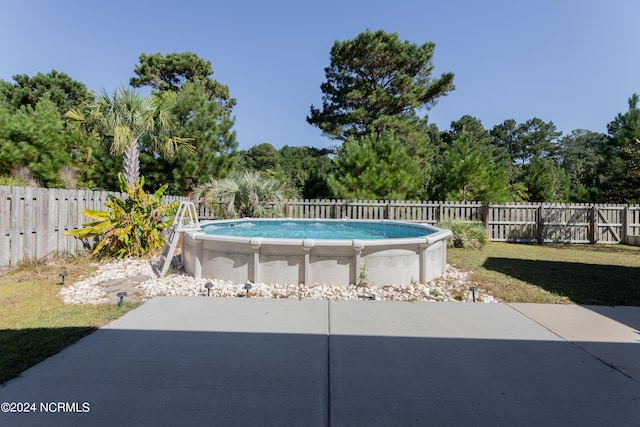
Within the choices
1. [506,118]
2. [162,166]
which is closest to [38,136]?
[162,166]

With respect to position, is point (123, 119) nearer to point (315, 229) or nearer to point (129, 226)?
point (129, 226)

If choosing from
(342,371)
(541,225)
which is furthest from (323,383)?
(541,225)

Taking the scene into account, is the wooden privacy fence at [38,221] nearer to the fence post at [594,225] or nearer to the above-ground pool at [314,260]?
the above-ground pool at [314,260]

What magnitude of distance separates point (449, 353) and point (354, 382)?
0.91 m

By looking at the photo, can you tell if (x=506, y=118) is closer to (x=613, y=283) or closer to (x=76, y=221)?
(x=613, y=283)

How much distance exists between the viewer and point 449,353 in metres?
2.35

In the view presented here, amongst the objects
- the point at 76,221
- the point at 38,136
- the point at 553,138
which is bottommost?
the point at 76,221

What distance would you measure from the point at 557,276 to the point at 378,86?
48.4ft

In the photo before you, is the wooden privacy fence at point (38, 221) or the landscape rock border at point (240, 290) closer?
the landscape rock border at point (240, 290)

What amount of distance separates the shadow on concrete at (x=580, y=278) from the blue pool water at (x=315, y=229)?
1.83m

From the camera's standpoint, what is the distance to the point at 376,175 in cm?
1236

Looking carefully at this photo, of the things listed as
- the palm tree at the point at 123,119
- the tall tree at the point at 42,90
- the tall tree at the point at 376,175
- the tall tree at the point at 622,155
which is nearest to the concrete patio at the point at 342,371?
the palm tree at the point at 123,119

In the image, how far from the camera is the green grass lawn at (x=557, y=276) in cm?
390

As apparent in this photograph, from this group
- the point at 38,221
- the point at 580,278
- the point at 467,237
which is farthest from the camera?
the point at 467,237
